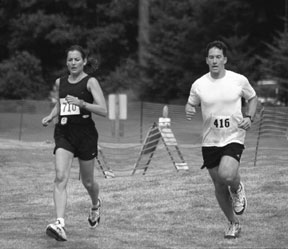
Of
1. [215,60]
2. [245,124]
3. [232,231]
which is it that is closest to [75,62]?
[215,60]

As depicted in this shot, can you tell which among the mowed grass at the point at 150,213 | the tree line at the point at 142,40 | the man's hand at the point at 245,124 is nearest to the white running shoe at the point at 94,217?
the mowed grass at the point at 150,213

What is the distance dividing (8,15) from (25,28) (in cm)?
216

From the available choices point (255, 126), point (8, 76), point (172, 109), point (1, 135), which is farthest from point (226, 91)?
point (8, 76)

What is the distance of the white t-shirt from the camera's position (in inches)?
293

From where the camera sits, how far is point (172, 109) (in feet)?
78.4

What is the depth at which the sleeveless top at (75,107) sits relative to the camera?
7.74m

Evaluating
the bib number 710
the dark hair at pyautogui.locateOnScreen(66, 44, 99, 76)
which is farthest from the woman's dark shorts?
the bib number 710

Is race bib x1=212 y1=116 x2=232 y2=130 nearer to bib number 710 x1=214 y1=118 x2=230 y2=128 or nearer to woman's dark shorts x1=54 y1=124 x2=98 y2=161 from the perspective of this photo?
bib number 710 x1=214 y1=118 x2=230 y2=128

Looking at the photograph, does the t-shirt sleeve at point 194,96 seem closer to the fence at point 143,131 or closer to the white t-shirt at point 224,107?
the white t-shirt at point 224,107

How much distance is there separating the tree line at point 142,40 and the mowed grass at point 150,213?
1656 cm

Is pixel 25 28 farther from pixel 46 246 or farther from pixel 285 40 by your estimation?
pixel 46 246

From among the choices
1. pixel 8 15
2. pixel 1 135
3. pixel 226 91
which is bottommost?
pixel 1 135

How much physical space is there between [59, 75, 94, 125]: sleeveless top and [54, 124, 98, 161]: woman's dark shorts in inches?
2.4

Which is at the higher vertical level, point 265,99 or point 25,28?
point 25,28
